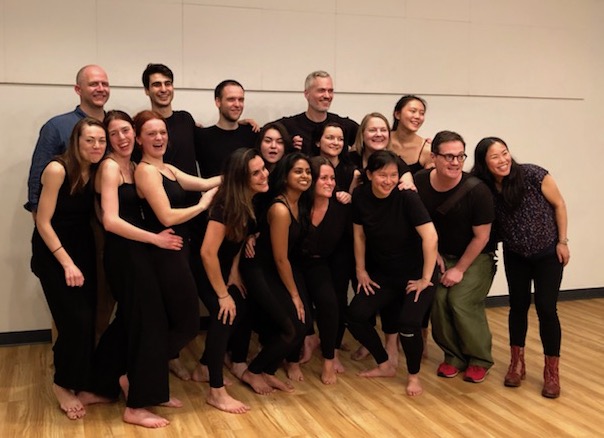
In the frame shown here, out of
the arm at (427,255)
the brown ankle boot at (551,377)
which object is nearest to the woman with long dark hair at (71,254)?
the arm at (427,255)

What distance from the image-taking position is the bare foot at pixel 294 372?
12.7 feet

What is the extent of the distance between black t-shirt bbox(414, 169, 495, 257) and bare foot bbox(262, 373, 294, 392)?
4.05 ft

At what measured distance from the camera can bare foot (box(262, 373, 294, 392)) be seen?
3.68 metres

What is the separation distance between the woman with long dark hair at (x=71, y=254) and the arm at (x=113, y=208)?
0.43 feet

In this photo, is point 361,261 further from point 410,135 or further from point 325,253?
point 410,135

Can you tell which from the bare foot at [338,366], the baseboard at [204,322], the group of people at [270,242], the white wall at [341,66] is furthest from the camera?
the baseboard at [204,322]

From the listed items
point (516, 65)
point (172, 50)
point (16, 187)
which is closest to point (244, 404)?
point (16, 187)

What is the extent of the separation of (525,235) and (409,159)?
95 cm

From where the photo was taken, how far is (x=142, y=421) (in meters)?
3.19

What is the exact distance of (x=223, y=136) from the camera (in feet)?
13.7

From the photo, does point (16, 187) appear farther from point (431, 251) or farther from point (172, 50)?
point (431, 251)

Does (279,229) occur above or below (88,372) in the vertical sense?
above

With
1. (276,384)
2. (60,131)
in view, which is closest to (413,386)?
(276,384)

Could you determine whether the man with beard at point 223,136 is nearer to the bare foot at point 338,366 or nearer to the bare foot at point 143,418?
the bare foot at point 338,366
